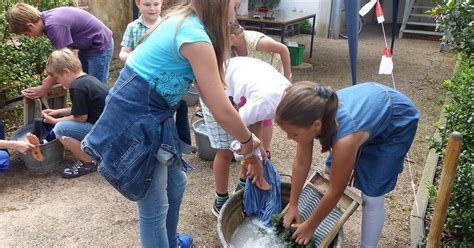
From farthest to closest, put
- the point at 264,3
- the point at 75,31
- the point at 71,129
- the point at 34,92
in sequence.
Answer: the point at 264,3 < the point at 75,31 < the point at 34,92 < the point at 71,129

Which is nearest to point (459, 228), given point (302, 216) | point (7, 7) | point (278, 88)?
point (302, 216)

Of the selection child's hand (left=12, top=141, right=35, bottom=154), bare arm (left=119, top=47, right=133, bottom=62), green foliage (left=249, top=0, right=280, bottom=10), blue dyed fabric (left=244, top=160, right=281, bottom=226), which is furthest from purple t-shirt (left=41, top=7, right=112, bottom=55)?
green foliage (left=249, top=0, right=280, bottom=10)

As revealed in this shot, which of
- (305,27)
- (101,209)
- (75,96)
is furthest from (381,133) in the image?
(305,27)

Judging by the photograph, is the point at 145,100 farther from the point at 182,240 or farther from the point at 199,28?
the point at 182,240

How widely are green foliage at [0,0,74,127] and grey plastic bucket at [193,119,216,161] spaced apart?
151 cm

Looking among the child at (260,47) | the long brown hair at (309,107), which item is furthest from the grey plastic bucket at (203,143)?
the long brown hair at (309,107)

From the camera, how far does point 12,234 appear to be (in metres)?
2.54

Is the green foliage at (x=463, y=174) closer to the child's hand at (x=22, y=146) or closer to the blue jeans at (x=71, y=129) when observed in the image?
the blue jeans at (x=71, y=129)

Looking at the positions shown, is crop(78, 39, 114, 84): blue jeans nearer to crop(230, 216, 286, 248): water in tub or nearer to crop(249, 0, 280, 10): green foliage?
crop(230, 216, 286, 248): water in tub

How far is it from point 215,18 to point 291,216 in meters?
1.16

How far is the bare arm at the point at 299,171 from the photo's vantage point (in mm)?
1958

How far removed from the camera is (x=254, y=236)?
2406 millimetres

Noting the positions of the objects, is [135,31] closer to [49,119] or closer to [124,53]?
[124,53]

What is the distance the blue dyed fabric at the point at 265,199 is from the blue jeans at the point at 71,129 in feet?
4.48
